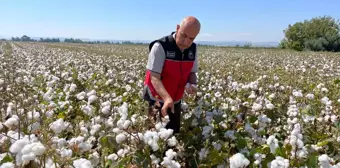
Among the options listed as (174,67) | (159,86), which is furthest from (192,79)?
(159,86)

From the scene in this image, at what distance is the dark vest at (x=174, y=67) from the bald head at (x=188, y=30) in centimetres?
16

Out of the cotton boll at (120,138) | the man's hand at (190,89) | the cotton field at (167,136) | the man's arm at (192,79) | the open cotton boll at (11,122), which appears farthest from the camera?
the man's arm at (192,79)

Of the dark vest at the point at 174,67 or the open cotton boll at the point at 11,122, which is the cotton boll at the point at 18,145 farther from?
the dark vest at the point at 174,67

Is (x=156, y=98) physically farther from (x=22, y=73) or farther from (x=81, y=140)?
(x=22, y=73)

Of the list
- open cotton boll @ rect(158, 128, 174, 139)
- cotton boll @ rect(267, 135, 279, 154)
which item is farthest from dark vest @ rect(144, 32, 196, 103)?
cotton boll @ rect(267, 135, 279, 154)

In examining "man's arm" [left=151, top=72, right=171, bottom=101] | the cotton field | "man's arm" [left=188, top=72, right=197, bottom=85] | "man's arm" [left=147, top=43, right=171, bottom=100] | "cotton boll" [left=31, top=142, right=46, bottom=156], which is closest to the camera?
"cotton boll" [left=31, top=142, right=46, bottom=156]

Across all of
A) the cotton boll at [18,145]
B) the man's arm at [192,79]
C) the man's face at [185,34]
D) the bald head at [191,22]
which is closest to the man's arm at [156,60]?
the man's face at [185,34]

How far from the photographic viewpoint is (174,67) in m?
3.51

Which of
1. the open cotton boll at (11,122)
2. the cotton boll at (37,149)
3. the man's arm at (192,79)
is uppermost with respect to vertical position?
the man's arm at (192,79)

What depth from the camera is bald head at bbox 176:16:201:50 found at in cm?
310

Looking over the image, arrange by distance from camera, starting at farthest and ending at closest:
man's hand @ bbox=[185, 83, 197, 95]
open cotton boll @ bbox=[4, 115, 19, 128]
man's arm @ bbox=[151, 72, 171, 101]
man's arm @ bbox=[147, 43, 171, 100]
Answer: man's hand @ bbox=[185, 83, 197, 95] < man's arm @ bbox=[147, 43, 171, 100] < man's arm @ bbox=[151, 72, 171, 101] < open cotton boll @ bbox=[4, 115, 19, 128]

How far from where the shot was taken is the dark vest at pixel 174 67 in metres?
3.42

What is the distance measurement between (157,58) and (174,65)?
0.68 feet

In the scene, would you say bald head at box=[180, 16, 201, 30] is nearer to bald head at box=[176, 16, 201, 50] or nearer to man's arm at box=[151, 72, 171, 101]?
bald head at box=[176, 16, 201, 50]
